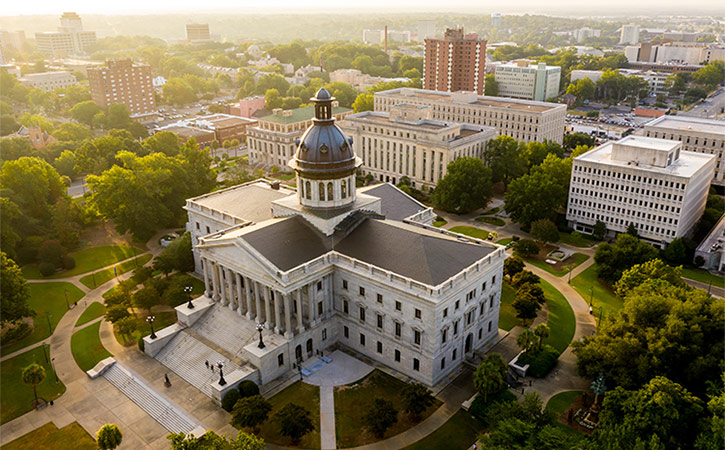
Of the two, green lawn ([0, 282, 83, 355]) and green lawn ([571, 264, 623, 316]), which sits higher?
green lawn ([571, 264, 623, 316])

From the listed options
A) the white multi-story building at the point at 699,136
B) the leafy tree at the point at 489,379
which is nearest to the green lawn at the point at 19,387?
the leafy tree at the point at 489,379

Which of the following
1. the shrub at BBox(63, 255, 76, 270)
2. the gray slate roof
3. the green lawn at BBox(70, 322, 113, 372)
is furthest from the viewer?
the shrub at BBox(63, 255, 76, 270)

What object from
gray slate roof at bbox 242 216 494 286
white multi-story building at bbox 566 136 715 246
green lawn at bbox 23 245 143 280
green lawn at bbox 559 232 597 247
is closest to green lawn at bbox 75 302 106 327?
green lawn at bbox 23 245 143 280

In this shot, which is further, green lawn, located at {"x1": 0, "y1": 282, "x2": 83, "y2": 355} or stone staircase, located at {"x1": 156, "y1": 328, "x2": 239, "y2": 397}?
green lawn, located at {"x1": 0, "y1": 282, "x2": 83, "y2": 355}

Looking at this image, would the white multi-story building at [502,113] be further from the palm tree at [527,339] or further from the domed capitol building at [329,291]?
the palm tree at [527,339]

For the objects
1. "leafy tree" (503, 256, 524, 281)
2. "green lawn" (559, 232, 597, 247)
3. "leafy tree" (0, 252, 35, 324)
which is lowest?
"green lawn" (559, 232, 597, 247)

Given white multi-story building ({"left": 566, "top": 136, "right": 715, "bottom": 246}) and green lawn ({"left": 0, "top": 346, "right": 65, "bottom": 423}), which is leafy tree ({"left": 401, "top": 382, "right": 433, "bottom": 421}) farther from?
white multi-story building ({"left": 566, "top": 136, "right": 715, "bottom": 246})

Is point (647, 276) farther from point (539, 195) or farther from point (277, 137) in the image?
point (277, 137)
